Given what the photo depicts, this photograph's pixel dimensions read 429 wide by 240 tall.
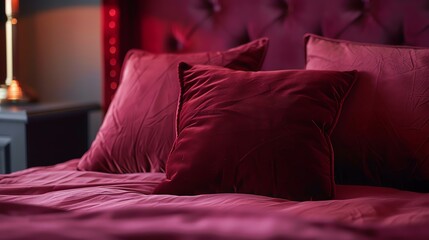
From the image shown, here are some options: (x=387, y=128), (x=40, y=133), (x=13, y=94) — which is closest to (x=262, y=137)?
(x=387, y=128)

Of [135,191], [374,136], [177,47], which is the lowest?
[135,191]

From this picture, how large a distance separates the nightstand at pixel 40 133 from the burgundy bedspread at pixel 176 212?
38 centimetres

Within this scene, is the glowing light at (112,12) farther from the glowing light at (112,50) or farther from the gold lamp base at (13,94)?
the gold lamp base at (13,94)

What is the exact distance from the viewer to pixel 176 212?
0.91 meters

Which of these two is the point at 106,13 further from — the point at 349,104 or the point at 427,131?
the point at 427,131

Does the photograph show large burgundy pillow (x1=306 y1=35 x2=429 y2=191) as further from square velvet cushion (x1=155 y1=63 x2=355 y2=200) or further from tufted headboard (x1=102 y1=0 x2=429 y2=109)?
tufted headboard (x1=102 y1=0 x2=429 y2=109)

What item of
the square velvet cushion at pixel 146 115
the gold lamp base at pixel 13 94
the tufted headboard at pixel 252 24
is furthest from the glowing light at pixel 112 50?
the square velvet cushion at pixel 146 115

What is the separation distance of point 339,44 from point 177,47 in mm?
605

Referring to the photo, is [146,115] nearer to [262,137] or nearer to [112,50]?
[262,137]

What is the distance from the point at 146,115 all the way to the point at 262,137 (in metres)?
0.37

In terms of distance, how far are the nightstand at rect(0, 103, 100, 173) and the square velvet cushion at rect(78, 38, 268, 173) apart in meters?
0.34

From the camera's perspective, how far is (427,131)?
130 cm

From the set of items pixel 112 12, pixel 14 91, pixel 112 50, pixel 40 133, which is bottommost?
pixel 40 133

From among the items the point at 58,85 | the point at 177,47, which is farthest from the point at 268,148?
the point at 58,85
